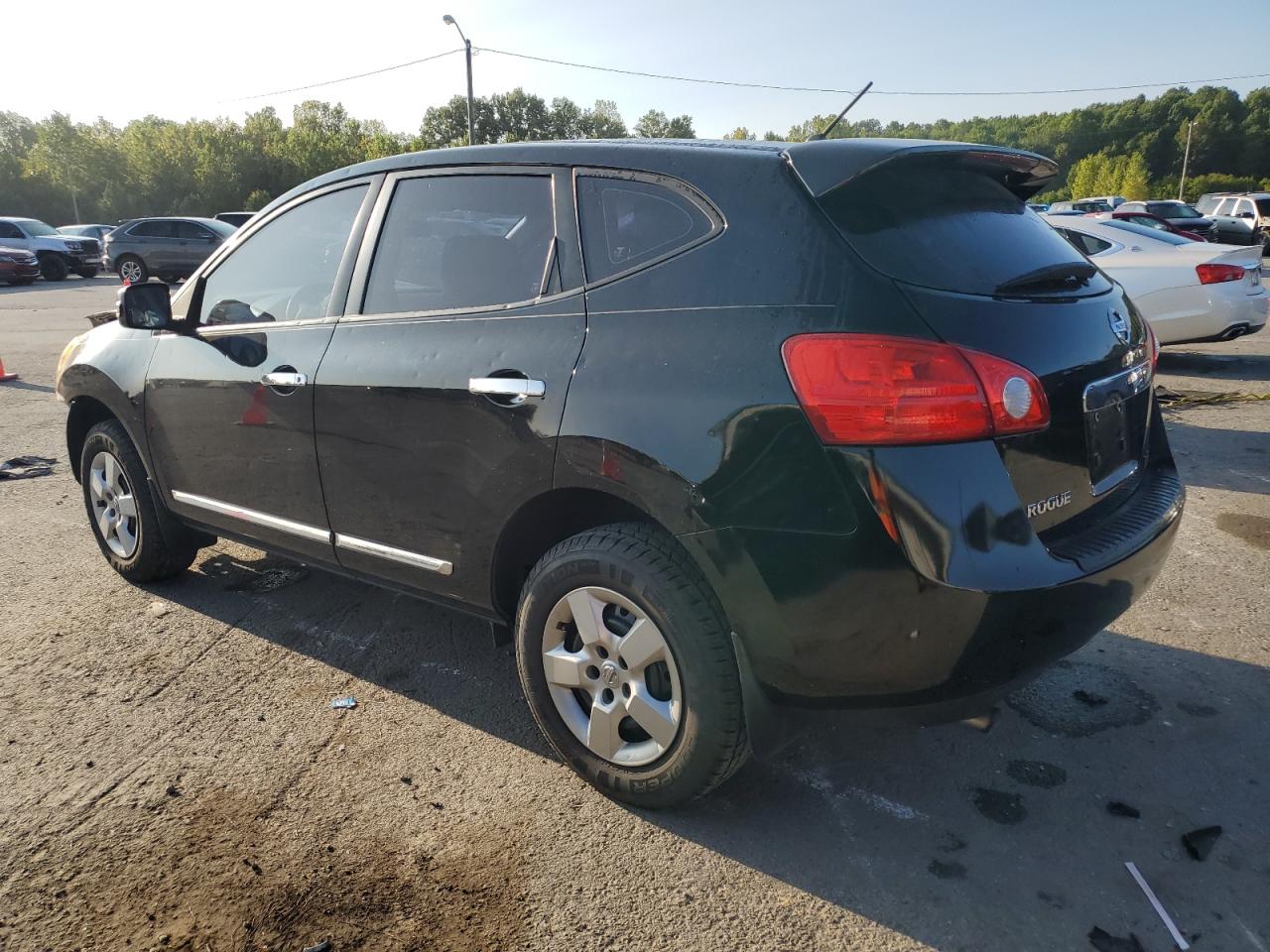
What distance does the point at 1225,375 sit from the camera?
9.55 meters

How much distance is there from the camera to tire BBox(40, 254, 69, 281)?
90.4 ft

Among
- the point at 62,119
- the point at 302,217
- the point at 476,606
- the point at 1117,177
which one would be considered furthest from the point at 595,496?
the point at 62,119

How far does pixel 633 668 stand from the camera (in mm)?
2527

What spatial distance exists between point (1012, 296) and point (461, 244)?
5.66 ft

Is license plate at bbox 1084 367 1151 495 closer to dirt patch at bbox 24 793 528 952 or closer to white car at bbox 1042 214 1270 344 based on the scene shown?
dirt patch at bbox 24 793 528 952

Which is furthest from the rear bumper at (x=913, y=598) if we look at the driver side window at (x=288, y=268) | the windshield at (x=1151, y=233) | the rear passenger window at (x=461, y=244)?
the windshield at (x=1151, y=233)

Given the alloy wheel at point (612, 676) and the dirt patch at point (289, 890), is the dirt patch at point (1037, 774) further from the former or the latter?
the dirt patch at point (289, 890)

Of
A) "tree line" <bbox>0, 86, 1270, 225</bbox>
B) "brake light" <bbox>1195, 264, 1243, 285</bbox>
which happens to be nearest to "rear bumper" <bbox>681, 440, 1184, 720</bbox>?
"brake light" <bbox>1195, 264, 1243, 285</bbox>

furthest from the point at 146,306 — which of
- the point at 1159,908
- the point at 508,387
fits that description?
the point at 1159,908

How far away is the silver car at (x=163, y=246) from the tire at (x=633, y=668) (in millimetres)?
24890

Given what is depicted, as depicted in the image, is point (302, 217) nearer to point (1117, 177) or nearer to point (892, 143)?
point (892, 143)

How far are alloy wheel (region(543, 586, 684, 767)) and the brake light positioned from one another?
914 centimetres

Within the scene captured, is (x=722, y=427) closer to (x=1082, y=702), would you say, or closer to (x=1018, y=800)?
(x=1018, y=800)

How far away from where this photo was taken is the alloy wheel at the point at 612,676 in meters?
2.48
